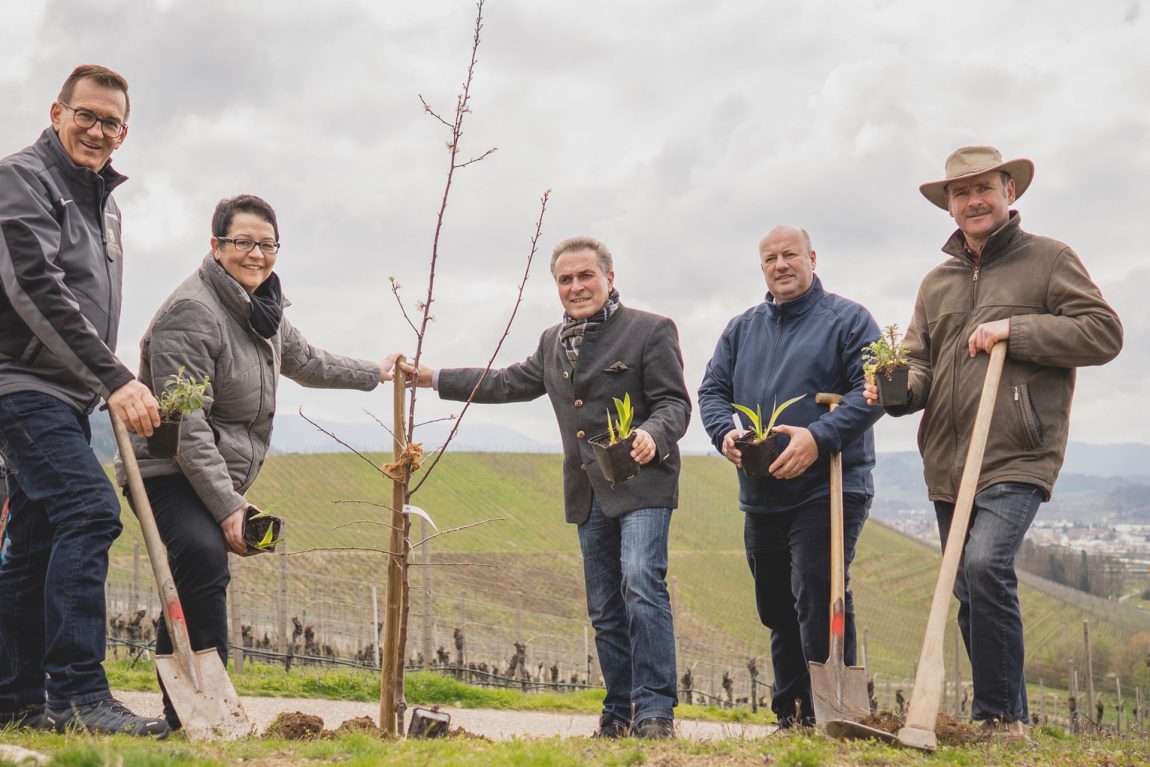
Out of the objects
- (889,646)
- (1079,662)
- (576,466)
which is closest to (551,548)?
(889,646)

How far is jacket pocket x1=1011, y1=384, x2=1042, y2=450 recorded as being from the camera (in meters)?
4.15

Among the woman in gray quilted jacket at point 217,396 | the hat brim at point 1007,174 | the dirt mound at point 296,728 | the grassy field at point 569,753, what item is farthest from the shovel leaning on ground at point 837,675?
the woman in gray quilted jacket at point 217,396

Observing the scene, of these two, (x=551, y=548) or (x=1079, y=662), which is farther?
(x=551, y=548)

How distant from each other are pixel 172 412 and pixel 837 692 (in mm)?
2910

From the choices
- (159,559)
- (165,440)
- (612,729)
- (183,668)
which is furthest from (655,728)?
(165,440)

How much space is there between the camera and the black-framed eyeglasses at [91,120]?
4.02 m

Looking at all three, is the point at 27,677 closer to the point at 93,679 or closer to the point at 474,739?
the point at 93,679

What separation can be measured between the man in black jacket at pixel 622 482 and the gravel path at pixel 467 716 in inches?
103

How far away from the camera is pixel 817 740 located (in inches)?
152

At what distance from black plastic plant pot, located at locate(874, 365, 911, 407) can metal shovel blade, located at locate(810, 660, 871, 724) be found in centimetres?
115

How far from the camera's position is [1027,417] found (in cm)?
416

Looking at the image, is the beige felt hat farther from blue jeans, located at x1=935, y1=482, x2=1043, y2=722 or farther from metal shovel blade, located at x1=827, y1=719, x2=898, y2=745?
metal shovel blade, located at x1=827, y1=719, x2=898, y2=745

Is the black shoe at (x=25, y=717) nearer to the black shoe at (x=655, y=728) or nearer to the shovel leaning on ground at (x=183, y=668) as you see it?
the shovel leaning on ground at (x=183, y=668)

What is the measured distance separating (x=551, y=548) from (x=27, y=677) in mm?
57806
